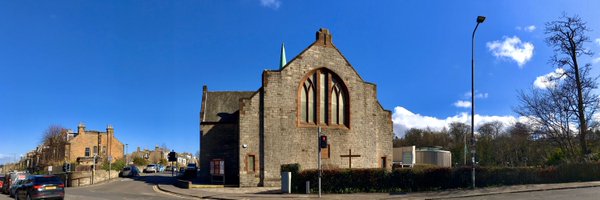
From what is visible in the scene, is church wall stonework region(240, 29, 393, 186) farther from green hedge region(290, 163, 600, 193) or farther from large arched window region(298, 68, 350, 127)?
green hedge region(290, 163, 600, 193)

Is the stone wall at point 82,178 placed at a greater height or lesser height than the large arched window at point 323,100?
lesser

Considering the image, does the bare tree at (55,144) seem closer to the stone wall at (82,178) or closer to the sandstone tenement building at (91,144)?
the sandstone tenement building at (91,144)

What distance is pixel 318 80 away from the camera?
122 ft

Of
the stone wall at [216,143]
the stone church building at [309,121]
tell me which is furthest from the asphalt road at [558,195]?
the stone wall at [216,143]

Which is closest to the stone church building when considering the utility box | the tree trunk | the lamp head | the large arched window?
the large arched window

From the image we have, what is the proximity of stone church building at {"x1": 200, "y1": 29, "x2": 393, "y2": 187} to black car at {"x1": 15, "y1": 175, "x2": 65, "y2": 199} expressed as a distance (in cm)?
1288

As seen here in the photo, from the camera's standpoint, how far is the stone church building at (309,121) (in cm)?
3522

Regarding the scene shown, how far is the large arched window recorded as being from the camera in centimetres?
3684

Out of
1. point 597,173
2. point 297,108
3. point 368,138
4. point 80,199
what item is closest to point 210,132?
point 297,108

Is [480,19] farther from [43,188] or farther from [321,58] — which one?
[43,188]

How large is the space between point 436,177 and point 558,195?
6.53 meters

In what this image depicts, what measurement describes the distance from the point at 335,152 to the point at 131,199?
16263mm

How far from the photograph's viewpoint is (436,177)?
26.9 metres

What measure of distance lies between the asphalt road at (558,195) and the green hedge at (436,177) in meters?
3.05
